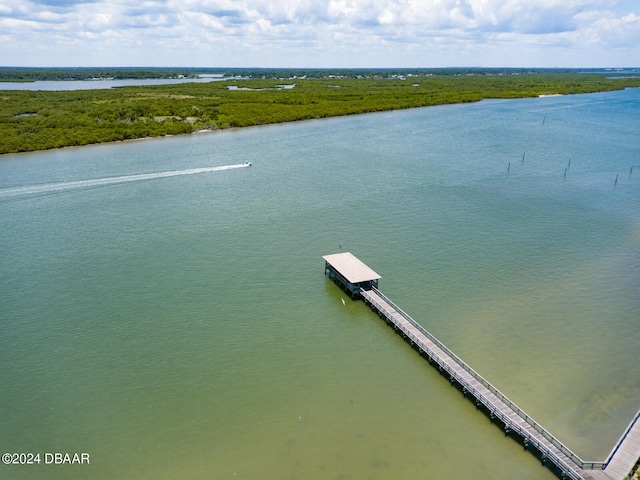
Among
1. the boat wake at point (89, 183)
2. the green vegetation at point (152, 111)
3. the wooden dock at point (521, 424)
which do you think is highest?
the wooden dock at point (521, 424)

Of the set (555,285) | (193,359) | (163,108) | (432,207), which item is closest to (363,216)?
(432,207)

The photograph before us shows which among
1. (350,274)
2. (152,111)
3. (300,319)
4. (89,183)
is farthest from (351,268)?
(152,111)

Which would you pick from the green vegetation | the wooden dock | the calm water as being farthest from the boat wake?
the wooden dock

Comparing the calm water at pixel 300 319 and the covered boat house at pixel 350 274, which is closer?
the calm water at pixel 300 319

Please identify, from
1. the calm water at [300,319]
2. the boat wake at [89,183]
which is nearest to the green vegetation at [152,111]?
the calm water at [300,319]

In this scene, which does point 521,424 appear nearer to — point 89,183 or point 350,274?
point 350,274

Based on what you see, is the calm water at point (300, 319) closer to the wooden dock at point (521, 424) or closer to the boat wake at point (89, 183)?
the boat wake at point (89, 183)
